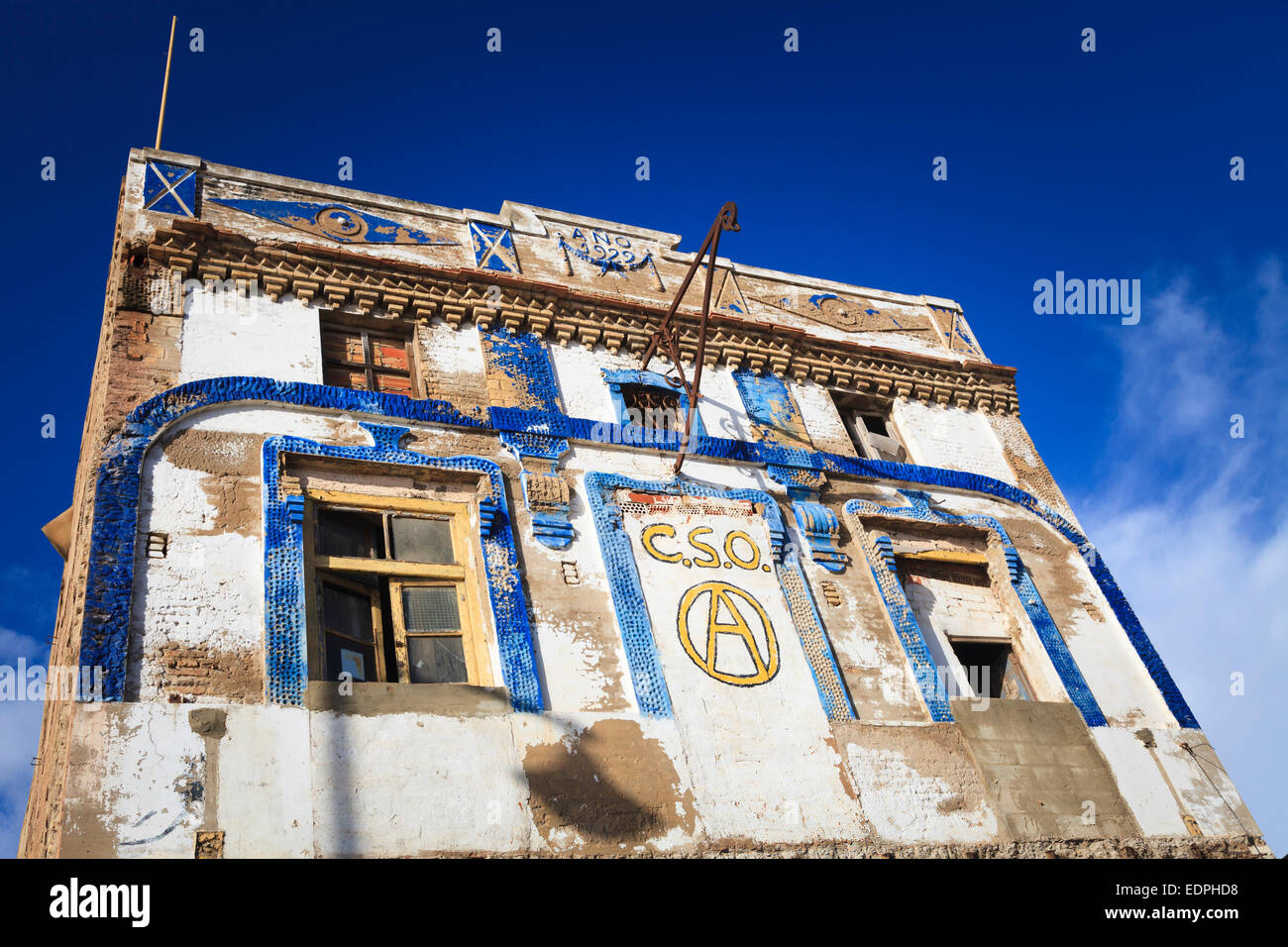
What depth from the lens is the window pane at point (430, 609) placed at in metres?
8.60

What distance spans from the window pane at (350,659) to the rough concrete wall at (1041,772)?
5244 mm

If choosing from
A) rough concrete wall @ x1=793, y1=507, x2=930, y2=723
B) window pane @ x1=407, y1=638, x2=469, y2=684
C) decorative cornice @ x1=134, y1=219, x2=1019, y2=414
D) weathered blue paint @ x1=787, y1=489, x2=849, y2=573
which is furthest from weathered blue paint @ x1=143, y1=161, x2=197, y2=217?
rough concrete wall @ x1=793, y1=507, x2=930, y2=723

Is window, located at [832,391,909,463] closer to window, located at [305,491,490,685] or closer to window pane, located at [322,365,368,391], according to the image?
window, located at [305,491,490,685]

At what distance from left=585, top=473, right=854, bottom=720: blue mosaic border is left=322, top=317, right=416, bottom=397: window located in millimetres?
2297

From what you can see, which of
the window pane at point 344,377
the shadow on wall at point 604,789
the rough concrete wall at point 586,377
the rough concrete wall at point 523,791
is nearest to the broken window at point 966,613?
the rough concrete wall at point 523,791

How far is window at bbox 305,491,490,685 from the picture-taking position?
8219 mm

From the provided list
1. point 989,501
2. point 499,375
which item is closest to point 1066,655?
point 989,501

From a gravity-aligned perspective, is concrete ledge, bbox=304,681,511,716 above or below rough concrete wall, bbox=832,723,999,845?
above

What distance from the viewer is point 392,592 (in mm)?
8688

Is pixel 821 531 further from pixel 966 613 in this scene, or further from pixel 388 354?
pixel 388 354

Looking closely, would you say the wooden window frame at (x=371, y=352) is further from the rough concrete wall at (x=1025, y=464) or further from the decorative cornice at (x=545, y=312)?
the rough concrete wall at (x=1025, y=464)

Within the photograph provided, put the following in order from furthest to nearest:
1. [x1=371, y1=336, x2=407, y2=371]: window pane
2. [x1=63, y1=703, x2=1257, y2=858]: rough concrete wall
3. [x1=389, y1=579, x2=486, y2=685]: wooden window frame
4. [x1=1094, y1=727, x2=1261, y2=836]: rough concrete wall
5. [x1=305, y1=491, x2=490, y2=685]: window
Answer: [x1=371, y1=336, x2=407, y2=371]: window pane < [x1=1094, y1=727, x2=1261, y2=836]: rough concrete wall < [x1=389, y1=579, x2=486, y2=685]: wooden window frame < [x1=305, y1=491, x2=490, y2=685]: window < [x1=63, y1=703, x2=1257, y2=858]: rough concrete wall

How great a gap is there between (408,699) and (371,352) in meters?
4.33
